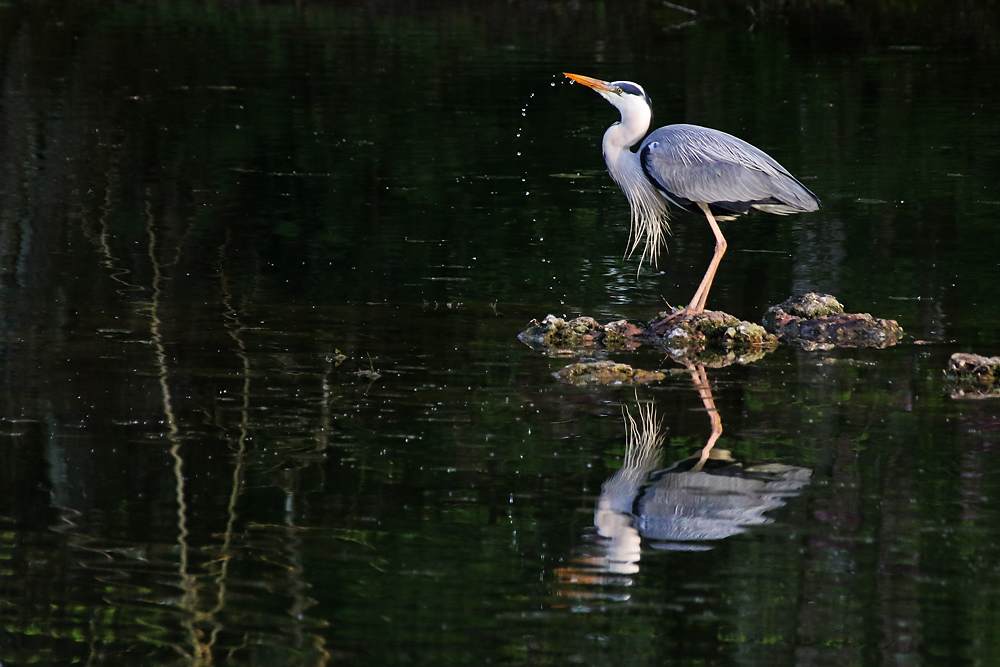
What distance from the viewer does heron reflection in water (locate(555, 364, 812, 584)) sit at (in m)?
5.99

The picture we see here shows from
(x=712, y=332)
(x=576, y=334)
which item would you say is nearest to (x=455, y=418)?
(x=576, y=334)

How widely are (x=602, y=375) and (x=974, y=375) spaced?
2.08 meters

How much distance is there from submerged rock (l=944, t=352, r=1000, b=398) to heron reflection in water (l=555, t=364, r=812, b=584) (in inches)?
63.6

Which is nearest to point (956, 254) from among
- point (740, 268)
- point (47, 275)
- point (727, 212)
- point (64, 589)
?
point (740, 268)

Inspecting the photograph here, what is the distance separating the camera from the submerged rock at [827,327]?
9156mm

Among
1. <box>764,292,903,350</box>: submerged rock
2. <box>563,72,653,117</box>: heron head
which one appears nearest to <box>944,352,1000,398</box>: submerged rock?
<box>764,292,903,350</box>: submerged rock

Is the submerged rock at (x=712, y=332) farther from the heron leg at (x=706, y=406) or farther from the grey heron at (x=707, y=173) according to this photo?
the heron leg at (x=706, y=406)

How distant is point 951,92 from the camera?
2188cm

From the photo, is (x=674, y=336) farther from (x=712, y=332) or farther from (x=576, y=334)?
(x=576, y=334)

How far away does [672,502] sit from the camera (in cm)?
653

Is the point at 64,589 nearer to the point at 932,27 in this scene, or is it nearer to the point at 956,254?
the point at 956,254

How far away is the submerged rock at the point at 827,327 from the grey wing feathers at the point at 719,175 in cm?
66

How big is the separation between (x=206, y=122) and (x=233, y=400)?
11929mm

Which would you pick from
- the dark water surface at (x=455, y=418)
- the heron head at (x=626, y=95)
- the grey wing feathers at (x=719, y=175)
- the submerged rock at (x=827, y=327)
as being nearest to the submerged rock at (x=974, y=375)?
the dark water surface at (x=455, y=418)
